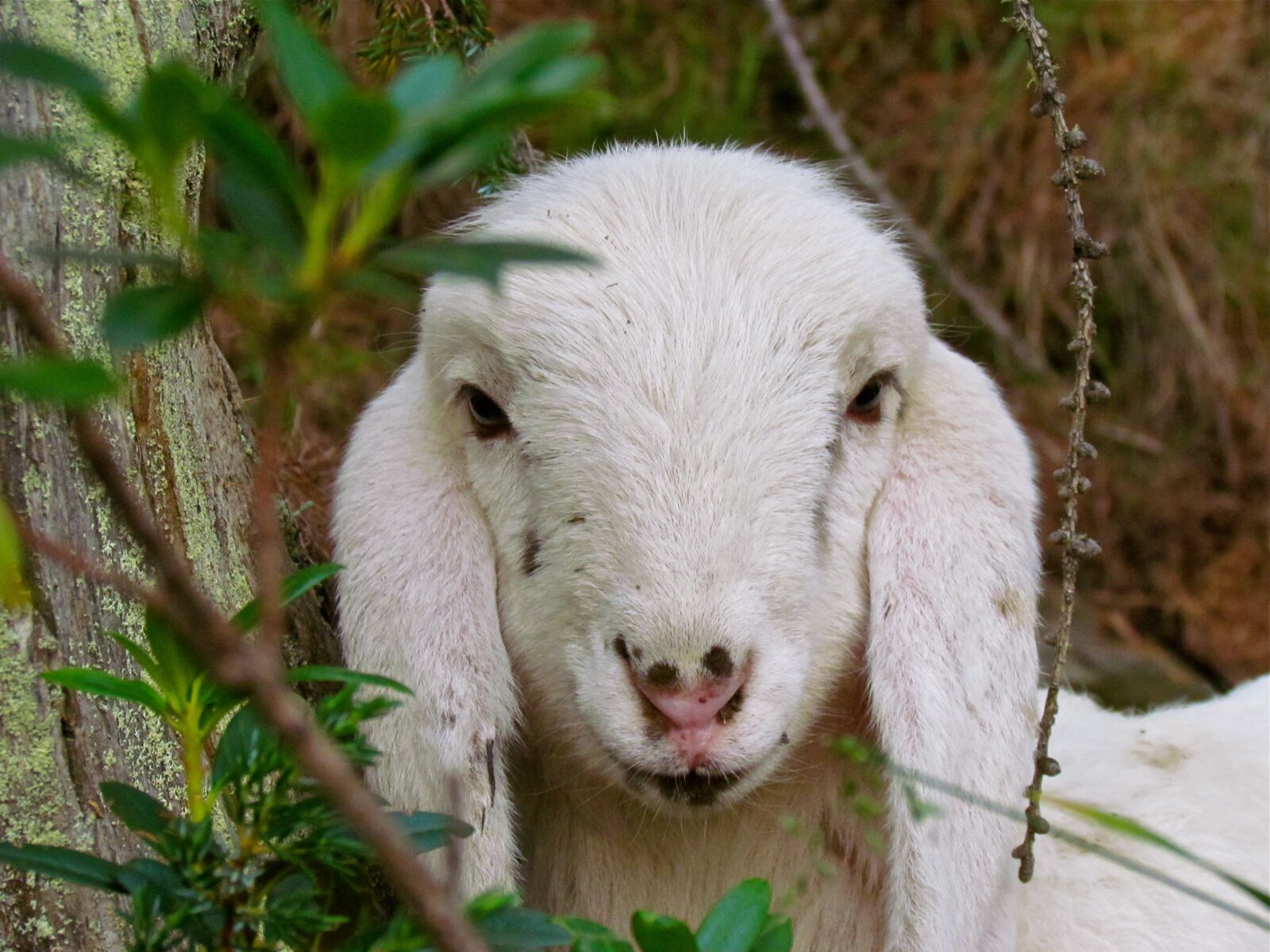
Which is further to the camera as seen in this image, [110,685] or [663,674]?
[663,674]

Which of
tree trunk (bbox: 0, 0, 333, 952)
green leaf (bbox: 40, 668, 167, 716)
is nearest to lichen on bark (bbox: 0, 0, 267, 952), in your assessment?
tree trunk (bbox: 0, 0, 333, 952)

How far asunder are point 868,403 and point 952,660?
459 mm

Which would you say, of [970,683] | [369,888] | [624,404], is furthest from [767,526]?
[369,888]

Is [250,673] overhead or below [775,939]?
overhead

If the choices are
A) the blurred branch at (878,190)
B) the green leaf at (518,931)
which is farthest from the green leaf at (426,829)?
the blurred branch at (878,190)

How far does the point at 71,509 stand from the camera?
74.6 inches

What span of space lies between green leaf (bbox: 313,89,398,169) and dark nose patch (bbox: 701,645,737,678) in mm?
1148

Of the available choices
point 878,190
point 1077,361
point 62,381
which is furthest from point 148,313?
point 878,190

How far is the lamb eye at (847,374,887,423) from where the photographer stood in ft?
8.11

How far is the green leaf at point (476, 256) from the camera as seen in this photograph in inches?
39.8

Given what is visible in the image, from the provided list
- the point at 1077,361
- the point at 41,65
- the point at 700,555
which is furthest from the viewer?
the point at 1077,361

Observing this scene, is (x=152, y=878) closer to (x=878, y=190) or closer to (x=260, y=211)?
(x=260, y=211)

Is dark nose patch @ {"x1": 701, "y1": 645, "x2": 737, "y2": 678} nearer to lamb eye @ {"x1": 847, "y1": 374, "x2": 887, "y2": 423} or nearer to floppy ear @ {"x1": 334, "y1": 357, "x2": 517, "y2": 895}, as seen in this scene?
floppy ear @ {"x1": 334, "y1": 357, "x2": 517, "y2": 895}

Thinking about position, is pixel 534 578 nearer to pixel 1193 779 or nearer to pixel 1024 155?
pixel 1193 779
